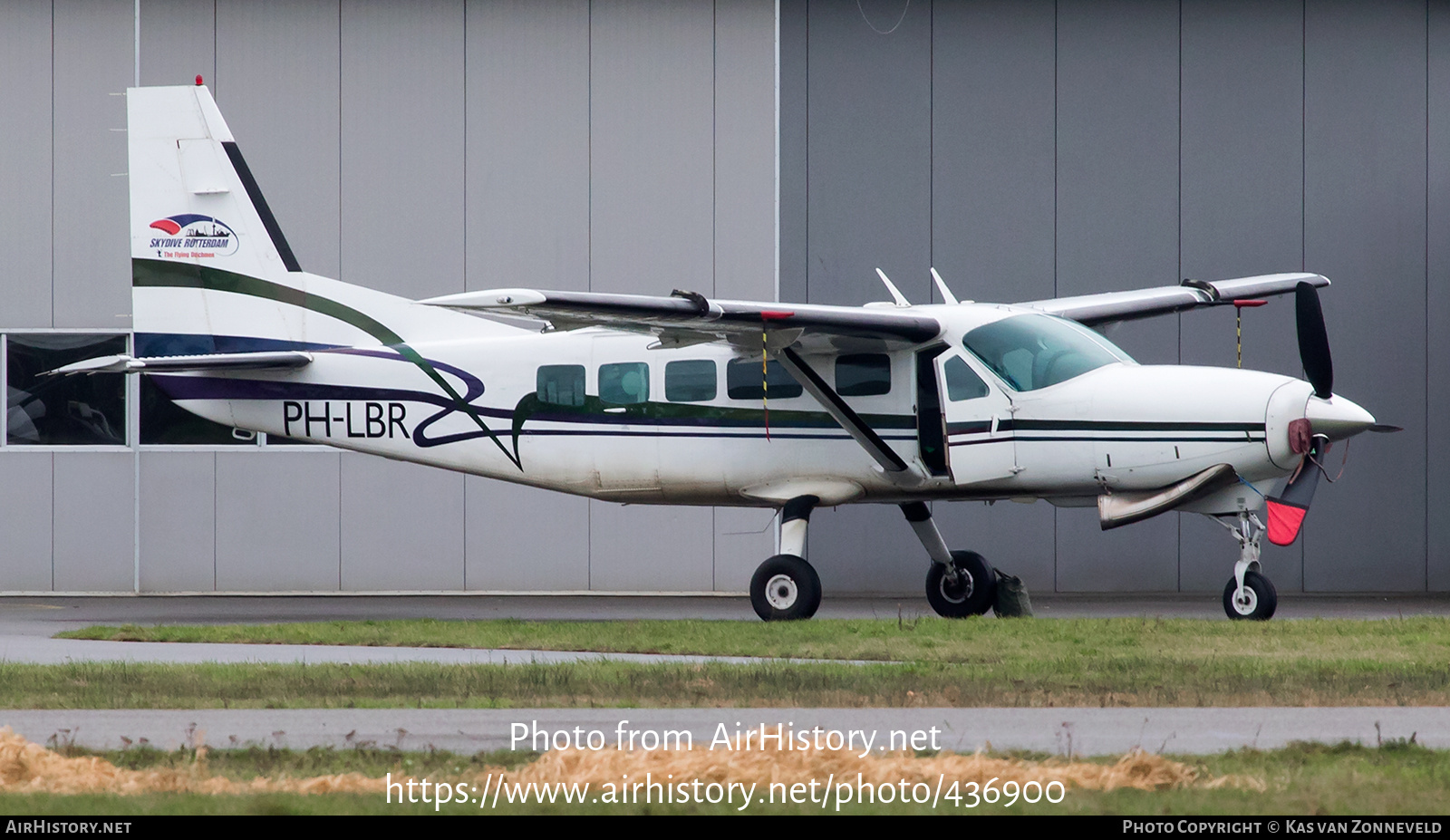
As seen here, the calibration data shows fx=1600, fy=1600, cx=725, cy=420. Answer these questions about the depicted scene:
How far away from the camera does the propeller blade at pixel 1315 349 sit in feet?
42.9

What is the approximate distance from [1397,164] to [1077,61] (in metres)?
4.41

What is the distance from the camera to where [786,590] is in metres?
14.2

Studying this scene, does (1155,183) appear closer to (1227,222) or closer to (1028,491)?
(1227,222)

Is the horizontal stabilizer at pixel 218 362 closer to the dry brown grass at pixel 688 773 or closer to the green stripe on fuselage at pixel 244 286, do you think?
the green stripe on fuselage at pixel 244 286

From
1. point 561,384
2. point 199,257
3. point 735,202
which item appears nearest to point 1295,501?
point 561,384

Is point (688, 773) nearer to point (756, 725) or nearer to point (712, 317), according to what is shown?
point (756, 725)

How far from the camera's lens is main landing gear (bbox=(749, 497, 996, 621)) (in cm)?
1414

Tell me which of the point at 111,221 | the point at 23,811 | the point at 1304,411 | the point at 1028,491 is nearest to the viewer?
the point at 23,811

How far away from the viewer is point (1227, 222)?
2080cm

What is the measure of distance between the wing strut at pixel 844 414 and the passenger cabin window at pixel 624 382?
4.99 feet

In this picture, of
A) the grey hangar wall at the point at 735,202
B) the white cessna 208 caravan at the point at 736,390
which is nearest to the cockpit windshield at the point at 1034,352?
the white cessna 208 caravan at the point at 736,390

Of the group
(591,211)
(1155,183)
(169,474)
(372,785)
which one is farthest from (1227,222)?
(372,785)

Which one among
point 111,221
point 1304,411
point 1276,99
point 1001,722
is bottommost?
point 1001,722

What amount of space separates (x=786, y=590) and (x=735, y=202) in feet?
24.8
